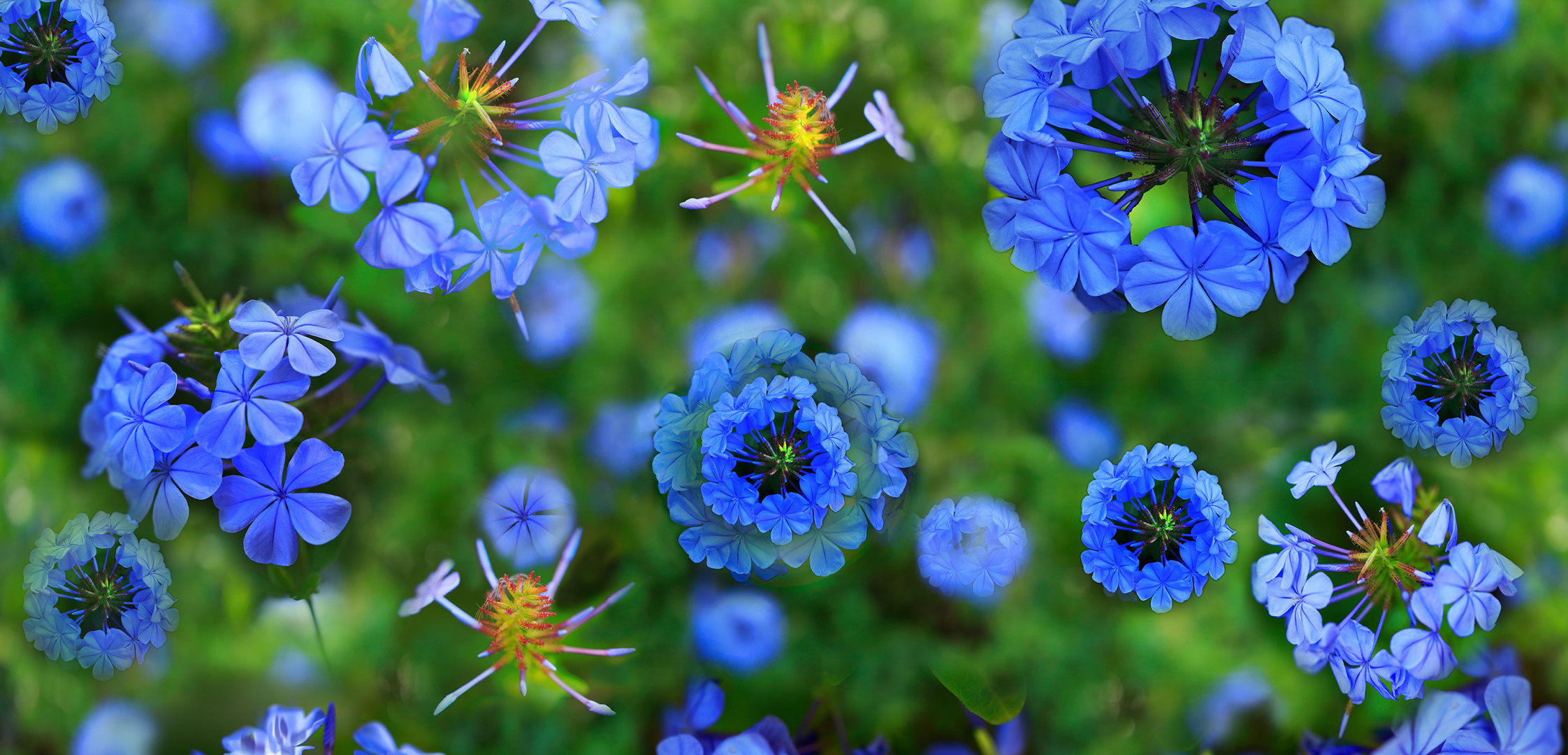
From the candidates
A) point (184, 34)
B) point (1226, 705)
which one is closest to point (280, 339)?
point (184, 34)

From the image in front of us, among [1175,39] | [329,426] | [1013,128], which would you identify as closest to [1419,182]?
[1175,39]

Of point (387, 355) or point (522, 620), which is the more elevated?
point (387, 355)

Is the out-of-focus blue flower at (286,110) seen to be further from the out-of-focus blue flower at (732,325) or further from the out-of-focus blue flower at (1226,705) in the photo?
the out-of-focus blue flower at (1226,705)

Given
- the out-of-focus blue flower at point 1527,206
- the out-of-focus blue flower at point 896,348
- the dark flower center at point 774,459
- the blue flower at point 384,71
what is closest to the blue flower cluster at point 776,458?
the dark flower center at point 774,459

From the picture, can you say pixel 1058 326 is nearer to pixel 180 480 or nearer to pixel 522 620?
pixel 522 620

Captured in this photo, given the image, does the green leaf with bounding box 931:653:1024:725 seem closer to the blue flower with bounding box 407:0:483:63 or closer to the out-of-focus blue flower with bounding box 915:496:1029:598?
the out-of-focus blue flower with bounding box 915:496:1029:598

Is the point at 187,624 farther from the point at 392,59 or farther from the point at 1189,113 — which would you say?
the point at 1189,113
